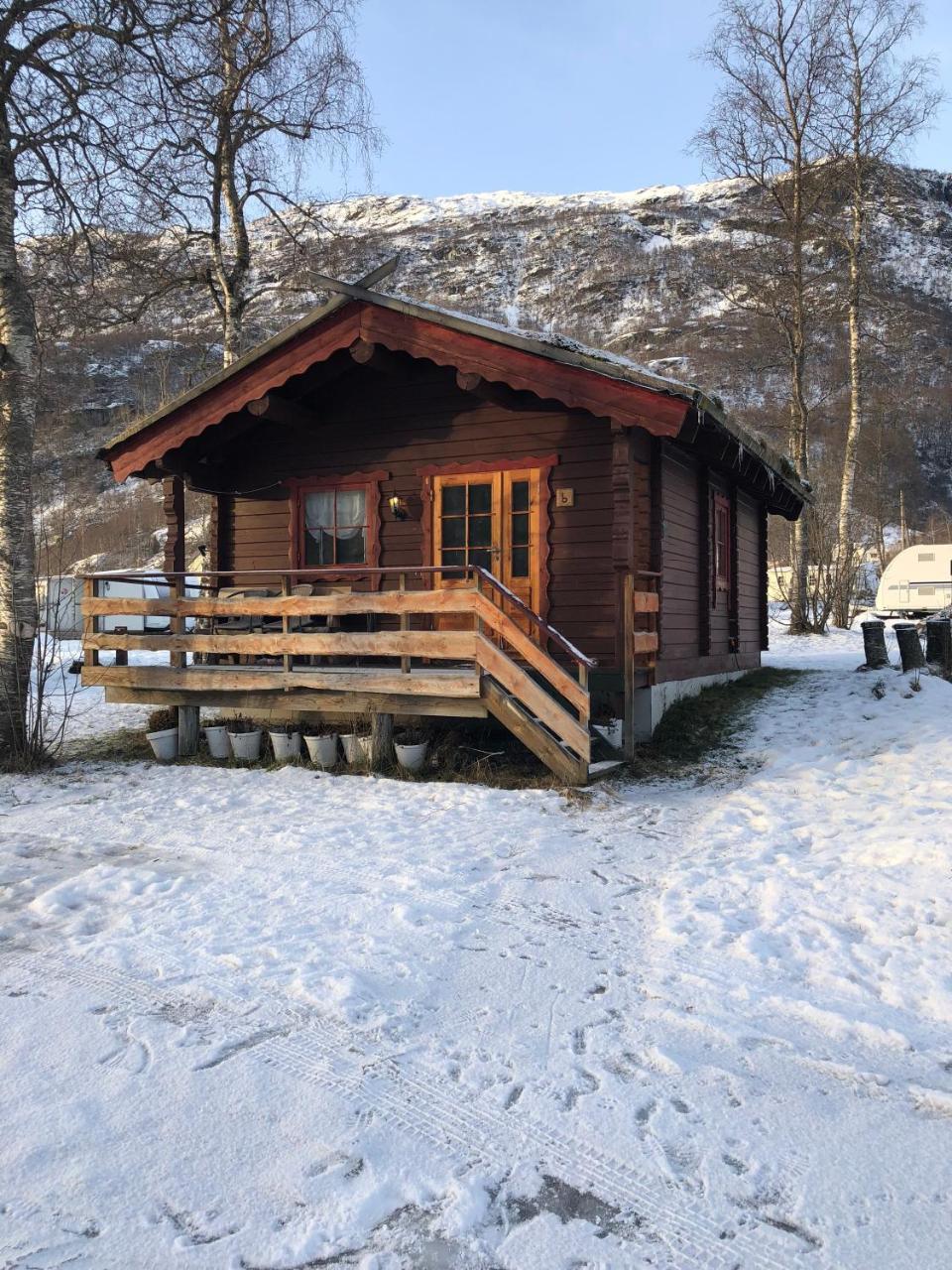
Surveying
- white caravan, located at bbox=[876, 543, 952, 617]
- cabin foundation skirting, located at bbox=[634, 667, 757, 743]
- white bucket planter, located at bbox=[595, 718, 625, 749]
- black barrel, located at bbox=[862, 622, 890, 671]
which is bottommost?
white bucket planter, located at bbox=[595, 718, 625, 749]

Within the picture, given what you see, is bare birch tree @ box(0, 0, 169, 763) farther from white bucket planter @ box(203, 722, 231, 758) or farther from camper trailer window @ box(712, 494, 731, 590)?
camper trailer window @ box(712, 494, 731, 590)

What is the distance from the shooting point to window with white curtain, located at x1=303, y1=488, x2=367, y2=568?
9695 millimetres

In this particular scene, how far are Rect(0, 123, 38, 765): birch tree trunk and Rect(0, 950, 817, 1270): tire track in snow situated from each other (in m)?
5.58

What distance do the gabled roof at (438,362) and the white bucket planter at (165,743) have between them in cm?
Result: 299

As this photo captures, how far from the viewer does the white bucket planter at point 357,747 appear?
7777mm

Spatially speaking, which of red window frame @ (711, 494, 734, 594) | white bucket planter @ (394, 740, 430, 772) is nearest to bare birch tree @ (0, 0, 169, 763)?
white bucket planter @ (394, 740, 430, 772)

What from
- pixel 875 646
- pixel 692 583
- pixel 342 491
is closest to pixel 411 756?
pixel 342 491

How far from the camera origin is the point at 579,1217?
214cm

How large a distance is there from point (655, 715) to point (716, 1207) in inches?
254

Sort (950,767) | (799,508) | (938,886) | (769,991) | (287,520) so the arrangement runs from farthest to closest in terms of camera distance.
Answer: (799,508) → (287,520) → (950,767) → (938,886) → (769,991)

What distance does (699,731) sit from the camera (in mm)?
8445

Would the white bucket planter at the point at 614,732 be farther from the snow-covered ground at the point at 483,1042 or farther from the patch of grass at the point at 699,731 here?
the snow-covered ground at the point at 483,1042

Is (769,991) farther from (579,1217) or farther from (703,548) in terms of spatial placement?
(703,548)

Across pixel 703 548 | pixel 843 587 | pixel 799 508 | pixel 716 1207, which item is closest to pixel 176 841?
pixel 716 1207
